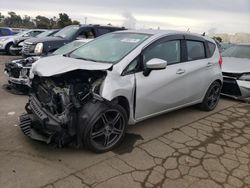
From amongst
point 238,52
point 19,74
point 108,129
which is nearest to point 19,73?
point 19,74

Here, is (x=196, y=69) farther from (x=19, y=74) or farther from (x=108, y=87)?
(x=19, y=74)

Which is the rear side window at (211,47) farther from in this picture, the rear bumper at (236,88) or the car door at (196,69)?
the rear bumper at (236,88)

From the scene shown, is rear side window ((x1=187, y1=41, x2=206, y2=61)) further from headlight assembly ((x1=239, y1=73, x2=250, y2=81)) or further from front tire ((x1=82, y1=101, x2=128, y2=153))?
front tire ((x1=82, y1=101, x2=128, y2=153))

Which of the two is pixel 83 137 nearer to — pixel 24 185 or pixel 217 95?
pixel 24 185

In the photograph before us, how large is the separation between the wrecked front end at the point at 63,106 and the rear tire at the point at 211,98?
9.57 ft

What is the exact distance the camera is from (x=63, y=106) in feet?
12.1

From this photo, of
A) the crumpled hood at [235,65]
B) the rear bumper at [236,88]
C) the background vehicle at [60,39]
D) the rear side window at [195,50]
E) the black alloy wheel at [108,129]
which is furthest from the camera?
the background vehicle at [60,39]

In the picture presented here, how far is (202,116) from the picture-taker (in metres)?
5.78

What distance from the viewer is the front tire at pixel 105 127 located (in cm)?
366

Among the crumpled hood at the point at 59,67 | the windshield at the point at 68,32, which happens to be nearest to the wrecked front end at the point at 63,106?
the crumpled hood at the point at 59,67

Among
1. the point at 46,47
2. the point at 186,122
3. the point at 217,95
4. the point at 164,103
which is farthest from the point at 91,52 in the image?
the point at 46,47

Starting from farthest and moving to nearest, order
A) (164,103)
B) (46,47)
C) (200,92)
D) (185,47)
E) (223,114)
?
(46,47) < (223,114) < (200,92) < (185,47) < (164,103)

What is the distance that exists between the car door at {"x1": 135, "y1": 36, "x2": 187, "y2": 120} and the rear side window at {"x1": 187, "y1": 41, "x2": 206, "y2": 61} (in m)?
0.31

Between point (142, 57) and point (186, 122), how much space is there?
180 cm
